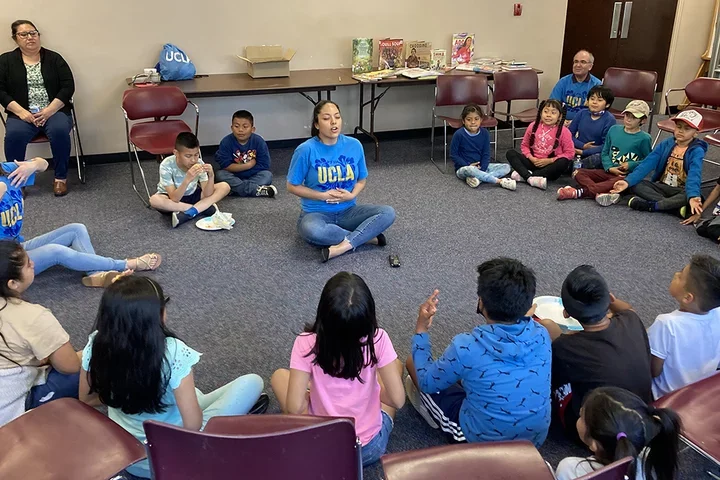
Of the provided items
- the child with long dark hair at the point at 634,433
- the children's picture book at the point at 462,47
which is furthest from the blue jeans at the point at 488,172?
the child with long dark hair at the point at 634,433

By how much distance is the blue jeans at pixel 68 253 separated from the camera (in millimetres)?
3221

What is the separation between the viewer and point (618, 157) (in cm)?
482

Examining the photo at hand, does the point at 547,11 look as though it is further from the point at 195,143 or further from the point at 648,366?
the point at 648,366

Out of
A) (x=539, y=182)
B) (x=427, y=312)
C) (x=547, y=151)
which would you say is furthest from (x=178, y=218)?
(x=547, y=151)

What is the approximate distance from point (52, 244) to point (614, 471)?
2931 mm

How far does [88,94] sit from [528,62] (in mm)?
4252

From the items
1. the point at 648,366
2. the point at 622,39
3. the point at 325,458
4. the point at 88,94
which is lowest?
the point at 648,366

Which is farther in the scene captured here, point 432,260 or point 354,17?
point 354,17

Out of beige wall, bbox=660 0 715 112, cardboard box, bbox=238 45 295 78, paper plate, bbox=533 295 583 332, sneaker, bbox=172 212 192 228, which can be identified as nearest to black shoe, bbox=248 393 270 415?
paper plate, bbox=533 295 583 332

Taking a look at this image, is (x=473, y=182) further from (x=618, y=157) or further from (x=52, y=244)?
(x=52, y=244)

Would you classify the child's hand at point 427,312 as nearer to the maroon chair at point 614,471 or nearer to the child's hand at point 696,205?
the maroon chair at point 614,471

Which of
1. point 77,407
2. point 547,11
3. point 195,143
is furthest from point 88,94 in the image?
point 547,11

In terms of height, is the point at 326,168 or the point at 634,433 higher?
the point at 326,168

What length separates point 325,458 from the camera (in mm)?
1379
